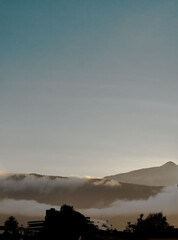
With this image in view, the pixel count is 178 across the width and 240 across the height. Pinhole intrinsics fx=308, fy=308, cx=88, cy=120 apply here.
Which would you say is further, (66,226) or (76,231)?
(66,226)

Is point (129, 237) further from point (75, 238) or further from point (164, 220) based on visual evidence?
point (164, 220)

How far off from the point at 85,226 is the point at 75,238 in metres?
1.66

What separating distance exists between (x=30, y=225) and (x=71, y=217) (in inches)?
483

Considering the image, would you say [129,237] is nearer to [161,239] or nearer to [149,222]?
[161,239]

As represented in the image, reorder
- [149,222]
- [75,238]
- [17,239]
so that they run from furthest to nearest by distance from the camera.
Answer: [149,222] < [17,239] < [75,238]

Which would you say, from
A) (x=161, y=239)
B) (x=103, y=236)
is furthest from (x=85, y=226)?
(x=161, y=239)

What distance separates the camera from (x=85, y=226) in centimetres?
2780

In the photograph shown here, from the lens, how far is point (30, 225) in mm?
38344

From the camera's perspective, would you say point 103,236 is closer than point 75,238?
No

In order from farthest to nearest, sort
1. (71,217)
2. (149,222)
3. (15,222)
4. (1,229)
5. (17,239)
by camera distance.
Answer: (15,222) → (149,222) → (1,229) → (17,239) → (71,217)

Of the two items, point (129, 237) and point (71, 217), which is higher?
point (71, 217)

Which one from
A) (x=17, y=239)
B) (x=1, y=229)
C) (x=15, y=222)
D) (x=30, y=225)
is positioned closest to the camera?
(x=30, y=225)

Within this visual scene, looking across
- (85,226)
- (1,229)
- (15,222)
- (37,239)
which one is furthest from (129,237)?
(15,222)

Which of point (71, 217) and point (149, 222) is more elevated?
point (71, 217)
